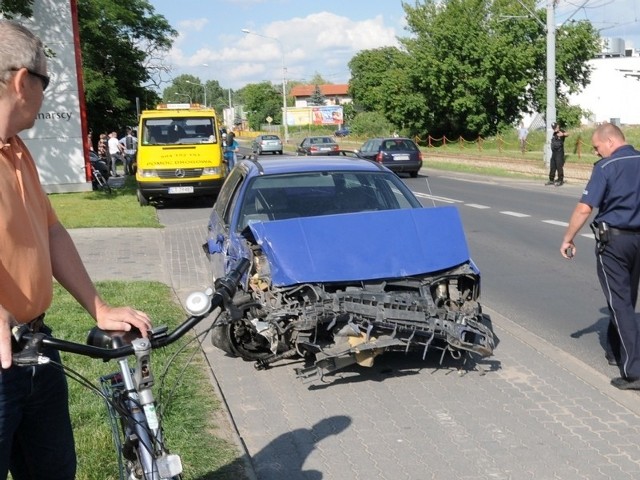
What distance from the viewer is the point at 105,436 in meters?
4.81

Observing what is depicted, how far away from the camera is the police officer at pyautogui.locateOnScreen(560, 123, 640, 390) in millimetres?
5965

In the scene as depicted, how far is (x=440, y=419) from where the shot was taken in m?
5.43

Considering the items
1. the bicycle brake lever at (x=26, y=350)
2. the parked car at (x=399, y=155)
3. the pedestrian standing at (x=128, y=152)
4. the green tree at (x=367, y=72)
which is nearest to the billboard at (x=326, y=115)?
the green tree at (x=367, y=72)

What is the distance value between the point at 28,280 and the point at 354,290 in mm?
3564

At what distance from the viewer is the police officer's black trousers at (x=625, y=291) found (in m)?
5.95

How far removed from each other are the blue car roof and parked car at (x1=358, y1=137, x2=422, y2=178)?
23067 millimetres

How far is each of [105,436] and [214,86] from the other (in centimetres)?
18911

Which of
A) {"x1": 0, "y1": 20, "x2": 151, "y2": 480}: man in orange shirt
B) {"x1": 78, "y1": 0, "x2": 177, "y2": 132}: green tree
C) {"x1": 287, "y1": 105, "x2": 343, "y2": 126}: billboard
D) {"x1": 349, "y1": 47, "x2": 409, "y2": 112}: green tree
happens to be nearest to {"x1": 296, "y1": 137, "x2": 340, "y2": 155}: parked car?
{"x1": 78, "y1": 0, "x2": 177, "y2": 132}: green tree

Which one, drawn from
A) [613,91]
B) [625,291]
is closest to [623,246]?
[625,291]

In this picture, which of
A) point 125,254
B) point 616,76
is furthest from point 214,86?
point 125,254

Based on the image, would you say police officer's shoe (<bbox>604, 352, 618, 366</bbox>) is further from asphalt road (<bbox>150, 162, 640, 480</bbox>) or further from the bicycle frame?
the bicycle frame

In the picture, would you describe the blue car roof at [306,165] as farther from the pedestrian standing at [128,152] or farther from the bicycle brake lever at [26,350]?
the pedestrian standing at [128,152]

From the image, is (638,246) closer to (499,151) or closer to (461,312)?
(461,312)

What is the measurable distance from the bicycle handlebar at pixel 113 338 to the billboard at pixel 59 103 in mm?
21691
